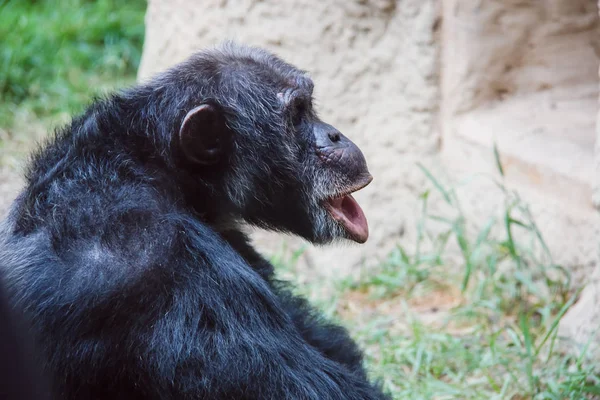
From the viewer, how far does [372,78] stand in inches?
214

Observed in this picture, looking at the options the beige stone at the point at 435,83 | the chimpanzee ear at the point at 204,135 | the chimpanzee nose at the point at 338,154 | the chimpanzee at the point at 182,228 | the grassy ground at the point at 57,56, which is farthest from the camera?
the grassy ground at the point at 57,56

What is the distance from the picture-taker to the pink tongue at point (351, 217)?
3275mm

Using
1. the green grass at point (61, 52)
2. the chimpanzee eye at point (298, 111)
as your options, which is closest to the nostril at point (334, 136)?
the chimpanzee eye at point (298, 111)

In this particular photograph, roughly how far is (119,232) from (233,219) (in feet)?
2.07

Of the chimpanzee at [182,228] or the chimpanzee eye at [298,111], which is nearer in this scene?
the chimpanzee at [182,228]

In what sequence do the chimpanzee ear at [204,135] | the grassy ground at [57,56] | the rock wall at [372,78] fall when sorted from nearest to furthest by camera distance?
the chimpanzee ear at [204,135]
the rock wall at [372,78]
the grassy ground at [57,56]

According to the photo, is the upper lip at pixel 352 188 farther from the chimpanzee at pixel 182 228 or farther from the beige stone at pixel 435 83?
the beige stone at pixel 435 83

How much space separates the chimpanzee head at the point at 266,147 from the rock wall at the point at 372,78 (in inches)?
81.5

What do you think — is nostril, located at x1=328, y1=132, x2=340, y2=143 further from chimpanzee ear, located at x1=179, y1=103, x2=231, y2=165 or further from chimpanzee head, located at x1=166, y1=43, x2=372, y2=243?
chimpanzee ear, located at x1=179, y1=103, x2=231, y2=165

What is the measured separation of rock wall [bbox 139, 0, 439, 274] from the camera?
17.5 ft

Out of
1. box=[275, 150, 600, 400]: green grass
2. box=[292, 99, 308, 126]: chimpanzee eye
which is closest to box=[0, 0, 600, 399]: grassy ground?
box=[275, 150, 600, 400]: green grass

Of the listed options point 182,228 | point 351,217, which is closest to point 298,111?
point 351,217

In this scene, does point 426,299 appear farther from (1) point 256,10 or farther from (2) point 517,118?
(1) point 256,10

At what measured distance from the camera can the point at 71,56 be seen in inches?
350
